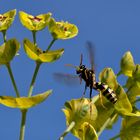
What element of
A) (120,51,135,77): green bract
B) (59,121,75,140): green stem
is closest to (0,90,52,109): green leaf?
(59,121,75,140): green stem

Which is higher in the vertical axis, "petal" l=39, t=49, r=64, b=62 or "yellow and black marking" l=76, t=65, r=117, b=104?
"petal" l=39, t=49, r=64, b=62

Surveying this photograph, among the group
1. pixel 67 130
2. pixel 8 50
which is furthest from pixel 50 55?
pixel 67 130

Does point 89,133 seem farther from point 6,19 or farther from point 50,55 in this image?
point 6,19

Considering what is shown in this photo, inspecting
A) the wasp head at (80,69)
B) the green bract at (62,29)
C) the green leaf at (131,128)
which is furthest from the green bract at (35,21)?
the green leaf at (131,128)

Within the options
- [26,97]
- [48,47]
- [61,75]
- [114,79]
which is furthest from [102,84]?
[26,97]

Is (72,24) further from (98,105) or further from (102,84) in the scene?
(98,105)

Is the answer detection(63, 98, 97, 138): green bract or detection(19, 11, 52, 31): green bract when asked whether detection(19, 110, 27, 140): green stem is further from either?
detection(19, 11, 52, 31): green bract

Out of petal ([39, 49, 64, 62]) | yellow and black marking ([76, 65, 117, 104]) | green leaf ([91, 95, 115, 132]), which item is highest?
petal ([39, 49, 64, 62])
